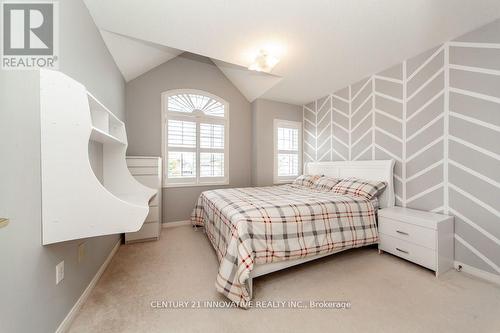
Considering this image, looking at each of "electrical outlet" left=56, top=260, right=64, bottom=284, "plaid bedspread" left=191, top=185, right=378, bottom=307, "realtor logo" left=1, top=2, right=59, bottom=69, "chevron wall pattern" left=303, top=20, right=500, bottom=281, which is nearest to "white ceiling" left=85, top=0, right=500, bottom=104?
"chevron wall pattern" left=303, top=20, right=500, bottom=281

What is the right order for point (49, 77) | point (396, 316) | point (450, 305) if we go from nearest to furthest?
point (49, 77), point (396, 316), point (450, 305)

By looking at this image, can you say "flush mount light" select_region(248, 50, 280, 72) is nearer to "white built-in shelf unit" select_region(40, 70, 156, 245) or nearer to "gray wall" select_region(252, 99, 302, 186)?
"gray wall" select_region(252, 99, 302, 186)

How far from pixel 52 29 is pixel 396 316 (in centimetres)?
307

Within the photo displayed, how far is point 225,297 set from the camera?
5.28 feet

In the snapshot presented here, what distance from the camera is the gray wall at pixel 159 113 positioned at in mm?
3361

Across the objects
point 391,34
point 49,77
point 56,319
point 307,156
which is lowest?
point 56,319

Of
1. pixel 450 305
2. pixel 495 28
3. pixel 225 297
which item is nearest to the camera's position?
pixel 450 305

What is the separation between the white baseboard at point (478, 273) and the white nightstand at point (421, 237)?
73 millimetres

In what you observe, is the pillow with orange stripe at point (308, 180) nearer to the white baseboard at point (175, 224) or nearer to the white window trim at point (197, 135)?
the white window trim at point (197, 135)

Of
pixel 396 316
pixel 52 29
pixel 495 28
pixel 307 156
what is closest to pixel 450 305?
pixel 396 316

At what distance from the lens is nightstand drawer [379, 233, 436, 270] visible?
190cm

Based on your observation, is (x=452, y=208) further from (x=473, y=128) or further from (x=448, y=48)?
(x=448, y=48)

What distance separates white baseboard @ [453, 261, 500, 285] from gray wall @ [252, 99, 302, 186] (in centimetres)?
283

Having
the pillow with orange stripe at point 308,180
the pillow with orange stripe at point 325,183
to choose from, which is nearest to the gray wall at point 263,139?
the pillow with orange stripe at point 308,180
